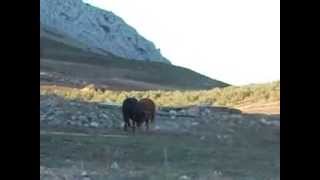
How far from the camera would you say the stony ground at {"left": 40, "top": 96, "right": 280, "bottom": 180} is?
10.7 feet

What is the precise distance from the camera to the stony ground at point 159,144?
3266 millimetres

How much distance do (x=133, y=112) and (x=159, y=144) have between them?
26 cm

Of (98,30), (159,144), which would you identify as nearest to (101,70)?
(98,30)

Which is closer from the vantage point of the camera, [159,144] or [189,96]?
[159,144]

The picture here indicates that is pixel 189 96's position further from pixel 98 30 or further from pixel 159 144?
pixel 98 30

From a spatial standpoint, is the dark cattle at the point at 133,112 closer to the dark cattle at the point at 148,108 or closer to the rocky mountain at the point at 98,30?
the dark cattle at the point at 148,108

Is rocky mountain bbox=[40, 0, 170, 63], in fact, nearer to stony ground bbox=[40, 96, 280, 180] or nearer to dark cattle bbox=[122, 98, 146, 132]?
dark cattle bbox=[122, 98, 146, 132]

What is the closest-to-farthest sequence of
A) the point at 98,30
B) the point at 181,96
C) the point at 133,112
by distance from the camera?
the point at 133,112, the point at 181,96, the point at 98,30

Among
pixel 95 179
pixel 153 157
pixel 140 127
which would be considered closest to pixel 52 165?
pixel 95 179

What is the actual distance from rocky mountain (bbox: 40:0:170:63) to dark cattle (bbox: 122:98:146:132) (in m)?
0.30

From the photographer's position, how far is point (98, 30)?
4.54 metres
